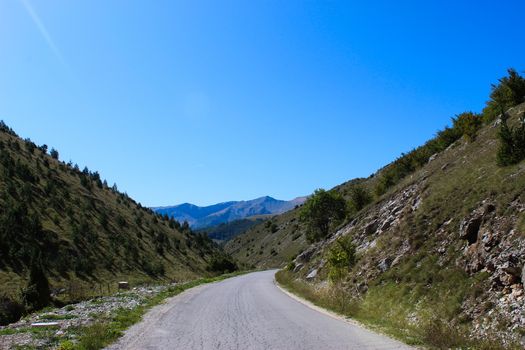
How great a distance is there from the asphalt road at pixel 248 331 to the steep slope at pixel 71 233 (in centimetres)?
1533

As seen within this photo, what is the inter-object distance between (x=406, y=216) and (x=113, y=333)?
17.1 meters

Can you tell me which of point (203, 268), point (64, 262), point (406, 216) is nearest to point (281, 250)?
point (203, 268)

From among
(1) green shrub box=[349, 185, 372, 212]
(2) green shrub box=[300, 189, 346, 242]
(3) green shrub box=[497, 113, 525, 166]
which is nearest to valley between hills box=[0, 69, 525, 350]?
(3) green shrub box=[497, 113, 525, 166]

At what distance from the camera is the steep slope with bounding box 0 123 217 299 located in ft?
115

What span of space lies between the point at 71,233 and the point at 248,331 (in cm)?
3629

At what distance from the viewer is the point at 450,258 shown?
626 inches

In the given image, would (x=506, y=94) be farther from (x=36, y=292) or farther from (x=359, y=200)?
(x=36, y=292)

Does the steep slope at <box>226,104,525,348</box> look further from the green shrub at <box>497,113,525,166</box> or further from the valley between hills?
the green shrub at <box>497,113,525,166</box>

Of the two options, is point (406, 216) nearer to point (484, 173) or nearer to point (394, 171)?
point (484, 173)

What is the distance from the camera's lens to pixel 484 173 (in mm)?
19391

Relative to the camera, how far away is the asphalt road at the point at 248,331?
37.7 feet

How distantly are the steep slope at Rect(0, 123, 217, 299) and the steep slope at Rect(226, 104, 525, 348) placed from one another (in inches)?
869

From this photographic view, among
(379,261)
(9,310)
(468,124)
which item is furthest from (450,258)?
(9,310)

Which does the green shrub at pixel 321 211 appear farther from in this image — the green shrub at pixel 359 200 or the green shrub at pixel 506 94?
the green shrub at pixel 506 94
